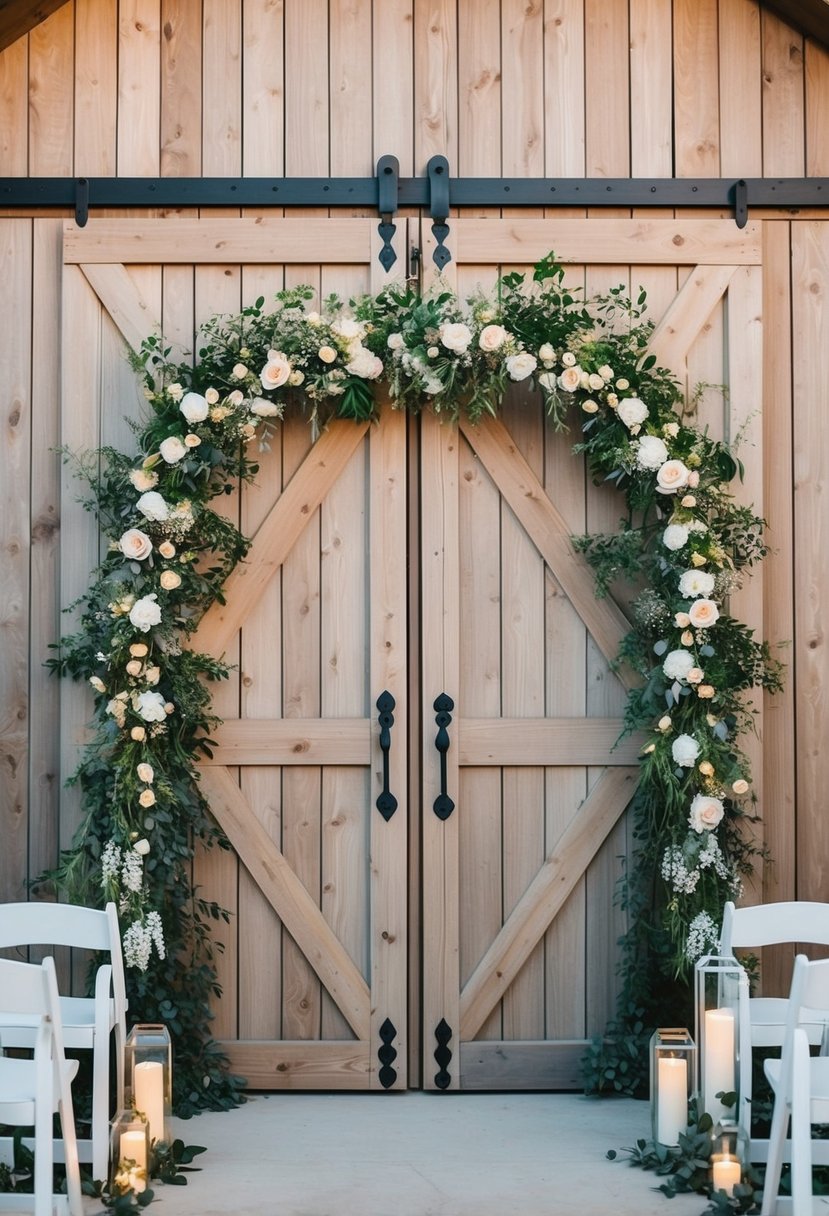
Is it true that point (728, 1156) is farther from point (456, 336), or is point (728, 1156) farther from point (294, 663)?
point (456, 336)

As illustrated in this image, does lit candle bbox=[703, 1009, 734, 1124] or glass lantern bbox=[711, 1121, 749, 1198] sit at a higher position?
lit candle bbox=[703, 1009, 734, 1124]

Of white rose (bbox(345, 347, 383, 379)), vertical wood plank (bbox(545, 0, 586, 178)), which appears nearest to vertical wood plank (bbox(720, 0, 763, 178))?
vertical wood plank (bbox(545, 0, 586, 178))

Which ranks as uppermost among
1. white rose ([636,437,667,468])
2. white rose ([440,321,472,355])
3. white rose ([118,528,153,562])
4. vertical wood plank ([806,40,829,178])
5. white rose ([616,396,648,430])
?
vertical wood plank ([806,40,829,178])

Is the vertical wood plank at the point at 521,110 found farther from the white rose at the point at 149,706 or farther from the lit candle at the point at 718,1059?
the lit candle at the point at 718,1059

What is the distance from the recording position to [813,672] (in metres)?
4.15

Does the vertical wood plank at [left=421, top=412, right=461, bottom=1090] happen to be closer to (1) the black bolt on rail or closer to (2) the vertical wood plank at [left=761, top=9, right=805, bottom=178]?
(1) the black bolt on rail

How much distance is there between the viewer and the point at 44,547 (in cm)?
412

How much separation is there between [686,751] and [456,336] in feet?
4.74

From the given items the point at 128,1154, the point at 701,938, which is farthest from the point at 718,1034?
the point at 128,1154

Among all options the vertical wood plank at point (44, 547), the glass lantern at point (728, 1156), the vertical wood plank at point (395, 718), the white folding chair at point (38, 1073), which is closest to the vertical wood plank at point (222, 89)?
the vertical wood plank at point (44, 547)

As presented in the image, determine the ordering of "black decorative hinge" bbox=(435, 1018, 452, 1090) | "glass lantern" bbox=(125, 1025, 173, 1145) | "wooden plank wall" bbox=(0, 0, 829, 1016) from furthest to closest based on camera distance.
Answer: "wooden plank wall" bbox=(0, 0, 829, 1016)
"black decorative hinge" bbox=(435, 1018, 452, 1090)
"glass lantern" bbox=(125, 1025, 173, 1145)

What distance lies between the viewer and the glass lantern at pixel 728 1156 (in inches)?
121

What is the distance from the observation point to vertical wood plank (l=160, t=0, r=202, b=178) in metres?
4.13

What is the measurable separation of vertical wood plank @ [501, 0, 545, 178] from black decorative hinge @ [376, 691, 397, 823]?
1802 millimetres
